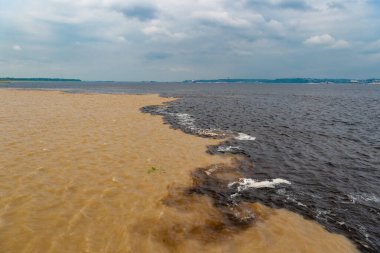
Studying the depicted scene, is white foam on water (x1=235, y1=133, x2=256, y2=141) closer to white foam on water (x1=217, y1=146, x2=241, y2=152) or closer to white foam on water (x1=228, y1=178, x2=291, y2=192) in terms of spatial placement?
white foam on water (x1=217, y1=146, x2=241, y2=152)

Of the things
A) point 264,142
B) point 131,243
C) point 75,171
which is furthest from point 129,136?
point 131,243

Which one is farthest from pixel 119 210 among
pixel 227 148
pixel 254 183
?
pixel 227 148

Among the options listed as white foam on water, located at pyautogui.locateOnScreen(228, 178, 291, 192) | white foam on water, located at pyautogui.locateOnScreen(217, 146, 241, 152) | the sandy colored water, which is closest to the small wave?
white foam on water, located at pyautogui.locateOnScreen(228, 178, 291, 192)

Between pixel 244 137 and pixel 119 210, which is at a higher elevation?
pixel 119 210

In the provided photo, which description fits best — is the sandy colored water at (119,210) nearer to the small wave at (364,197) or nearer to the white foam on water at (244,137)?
the small wave at (364,197)

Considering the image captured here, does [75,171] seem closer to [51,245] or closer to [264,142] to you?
[51,245]

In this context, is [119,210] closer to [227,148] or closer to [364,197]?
[364,197]
